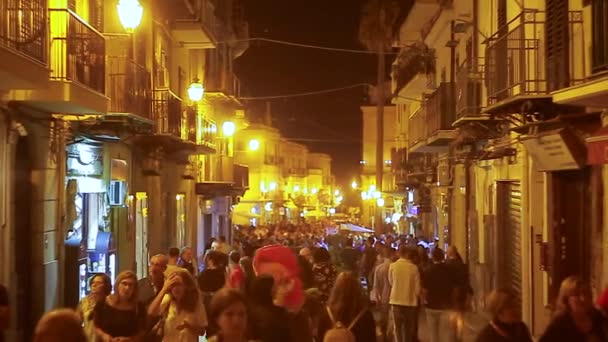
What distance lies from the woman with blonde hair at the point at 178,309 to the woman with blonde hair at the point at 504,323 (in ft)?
9.61

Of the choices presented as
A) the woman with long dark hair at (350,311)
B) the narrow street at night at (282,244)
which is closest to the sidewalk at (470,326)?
the narrow street at night at (282,244)

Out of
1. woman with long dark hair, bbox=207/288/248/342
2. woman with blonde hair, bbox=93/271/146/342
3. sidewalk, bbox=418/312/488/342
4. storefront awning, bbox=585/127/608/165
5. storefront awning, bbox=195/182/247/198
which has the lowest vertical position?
sidewalk, bbox=418/312/488/342

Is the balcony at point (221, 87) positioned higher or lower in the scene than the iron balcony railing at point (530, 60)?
higher

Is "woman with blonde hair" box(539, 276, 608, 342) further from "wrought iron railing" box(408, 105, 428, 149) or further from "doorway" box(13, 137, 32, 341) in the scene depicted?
"wrought iron railing" box(408, 105, 428, 149)

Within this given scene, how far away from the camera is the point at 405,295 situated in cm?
1339

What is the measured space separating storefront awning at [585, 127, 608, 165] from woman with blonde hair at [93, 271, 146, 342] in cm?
552

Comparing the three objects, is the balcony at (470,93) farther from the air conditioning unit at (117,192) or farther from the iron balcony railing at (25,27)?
the iron balcony railing at (25,27)

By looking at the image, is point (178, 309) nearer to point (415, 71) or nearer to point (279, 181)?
point (415, 71)

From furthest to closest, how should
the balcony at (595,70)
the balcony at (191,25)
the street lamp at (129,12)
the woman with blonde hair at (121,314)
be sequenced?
1. the balcony at (191,25)
2. the street lamp at (129,12)
3. the balcony at (595,70)
4. the woman with blonde hair at (121,314)

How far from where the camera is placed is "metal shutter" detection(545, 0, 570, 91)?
1316cm

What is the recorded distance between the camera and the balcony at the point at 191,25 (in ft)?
83.3

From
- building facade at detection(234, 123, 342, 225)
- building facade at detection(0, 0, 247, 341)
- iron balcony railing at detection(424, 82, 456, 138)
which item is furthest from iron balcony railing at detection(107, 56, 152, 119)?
building facade at detection(234, 123, 342, 225)

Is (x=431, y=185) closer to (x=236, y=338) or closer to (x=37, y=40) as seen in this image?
(x=37, y=40)

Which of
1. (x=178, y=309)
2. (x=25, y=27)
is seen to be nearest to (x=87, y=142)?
(x=25, y=27)
